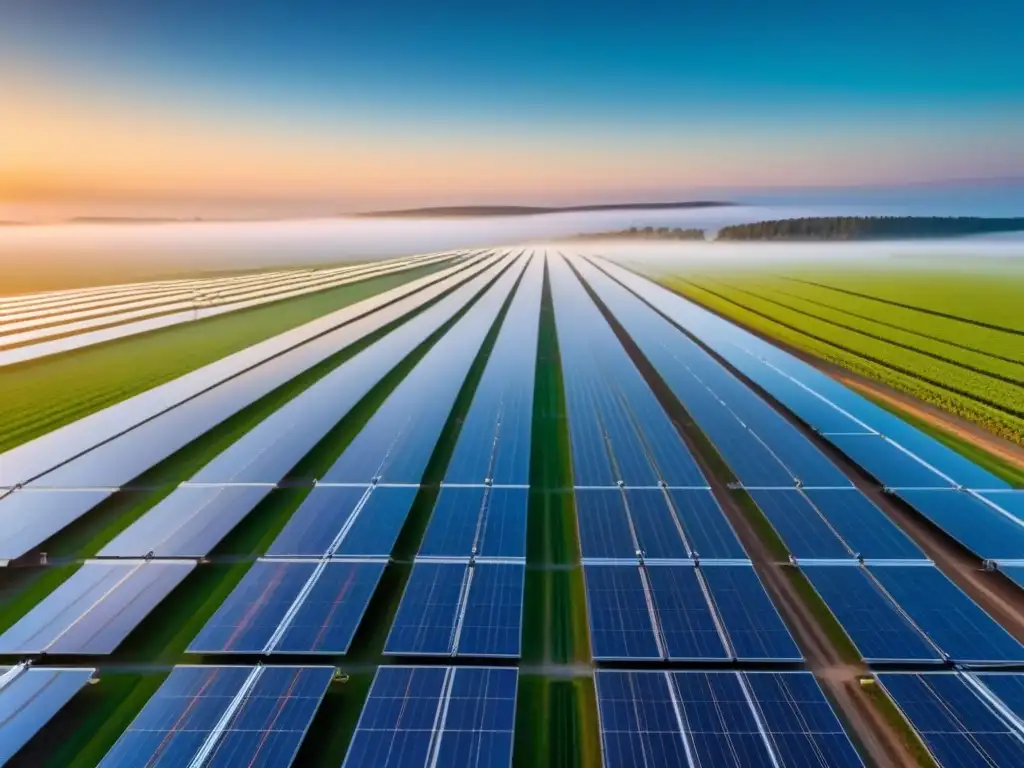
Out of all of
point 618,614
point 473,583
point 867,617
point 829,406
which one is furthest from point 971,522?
point 473,583

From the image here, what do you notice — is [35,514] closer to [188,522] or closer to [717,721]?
[188,522]

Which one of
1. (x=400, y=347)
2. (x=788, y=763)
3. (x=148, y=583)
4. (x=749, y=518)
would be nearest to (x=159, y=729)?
(x=148, y=583)

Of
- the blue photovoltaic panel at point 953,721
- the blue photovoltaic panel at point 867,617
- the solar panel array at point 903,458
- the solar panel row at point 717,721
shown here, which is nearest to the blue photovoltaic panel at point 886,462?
the solar panel array at point 903,458

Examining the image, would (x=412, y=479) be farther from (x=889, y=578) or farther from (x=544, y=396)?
(x=889, y=578)

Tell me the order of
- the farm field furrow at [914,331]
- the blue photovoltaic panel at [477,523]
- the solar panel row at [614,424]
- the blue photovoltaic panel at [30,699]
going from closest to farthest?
the blue photovoltaic panel at [30,699], the blue photovoltaic panel at [477,523], the solar panel row at [614,424], the farm field furrow at [914,331]

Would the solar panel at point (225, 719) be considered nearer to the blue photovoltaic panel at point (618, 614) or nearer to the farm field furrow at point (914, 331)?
the blue photovoltaic panel at point (618, 614)

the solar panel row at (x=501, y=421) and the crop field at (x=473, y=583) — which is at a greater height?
the solar panel row at (x=501, y=421)

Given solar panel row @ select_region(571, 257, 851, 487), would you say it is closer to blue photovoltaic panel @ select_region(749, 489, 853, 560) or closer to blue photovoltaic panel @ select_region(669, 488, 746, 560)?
blue photovoltaic panel @ select_region(749, 489, 853, 560)
